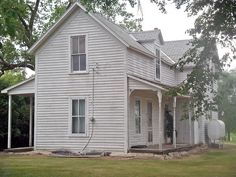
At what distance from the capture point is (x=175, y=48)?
107ft

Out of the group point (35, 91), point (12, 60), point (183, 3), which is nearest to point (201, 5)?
point (183, 3)

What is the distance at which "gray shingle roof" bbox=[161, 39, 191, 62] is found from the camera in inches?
1221

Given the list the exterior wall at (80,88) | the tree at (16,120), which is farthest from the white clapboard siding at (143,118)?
the tree at (16,120)

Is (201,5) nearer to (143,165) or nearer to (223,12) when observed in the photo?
(223,12)

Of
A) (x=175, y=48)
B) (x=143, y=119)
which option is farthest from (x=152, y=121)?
(x=175, y=48)

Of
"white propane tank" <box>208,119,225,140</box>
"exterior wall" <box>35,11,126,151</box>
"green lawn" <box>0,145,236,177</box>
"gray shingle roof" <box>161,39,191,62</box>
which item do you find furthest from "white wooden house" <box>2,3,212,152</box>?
"gray shingle roof" <box>161,39,191,62</box>

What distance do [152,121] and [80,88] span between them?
18.0 feet

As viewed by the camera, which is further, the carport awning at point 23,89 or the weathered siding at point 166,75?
the weathered siding at point 166,75

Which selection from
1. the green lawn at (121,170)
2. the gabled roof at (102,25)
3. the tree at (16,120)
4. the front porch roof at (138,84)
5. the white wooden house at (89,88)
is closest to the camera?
the green lawn at (121,170)

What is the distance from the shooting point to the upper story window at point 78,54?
22.7m

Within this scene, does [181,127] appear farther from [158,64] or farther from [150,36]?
[150,36]

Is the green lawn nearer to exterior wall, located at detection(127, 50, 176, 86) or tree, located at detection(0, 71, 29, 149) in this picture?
exterior wall, located at detection(127, 50, 176, 86)

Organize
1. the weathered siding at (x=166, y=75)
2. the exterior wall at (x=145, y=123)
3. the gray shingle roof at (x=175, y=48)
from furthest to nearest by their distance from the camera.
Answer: the gray shingle roof at (x=175, y=48) < the weathered siding at (x=166, y=75) < the exterior wall at (x=145, y=123)

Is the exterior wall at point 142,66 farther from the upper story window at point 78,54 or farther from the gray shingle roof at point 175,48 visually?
the gray shingle roof at point 175,48
